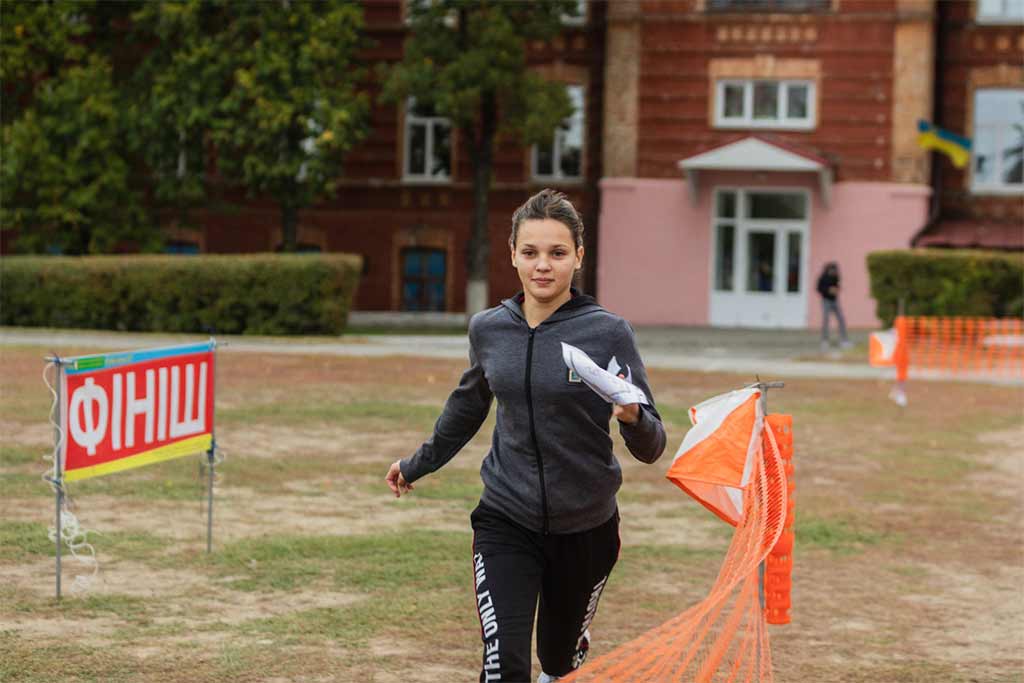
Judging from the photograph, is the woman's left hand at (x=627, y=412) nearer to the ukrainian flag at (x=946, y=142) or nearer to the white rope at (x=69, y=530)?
the white rope at (x=69, y=530)

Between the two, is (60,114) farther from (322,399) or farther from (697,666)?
(697,666)

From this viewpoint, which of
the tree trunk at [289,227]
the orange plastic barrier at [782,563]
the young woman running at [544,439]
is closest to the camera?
the young woman running at [544,439]

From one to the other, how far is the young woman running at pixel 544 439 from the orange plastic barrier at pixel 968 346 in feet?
60.7

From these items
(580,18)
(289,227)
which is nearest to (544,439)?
(289,227)

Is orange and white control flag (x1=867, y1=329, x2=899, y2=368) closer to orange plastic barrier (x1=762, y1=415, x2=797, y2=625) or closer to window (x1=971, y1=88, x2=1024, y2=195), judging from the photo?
orange plastic barrier (x1=762, y1=415, x2=797, y2=625)

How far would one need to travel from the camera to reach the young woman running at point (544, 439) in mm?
4758

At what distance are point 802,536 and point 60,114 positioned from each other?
25.4 m

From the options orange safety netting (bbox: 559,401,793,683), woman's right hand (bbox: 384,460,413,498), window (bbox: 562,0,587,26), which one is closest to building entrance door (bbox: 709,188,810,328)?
window (bbox: 562,0,587,26)

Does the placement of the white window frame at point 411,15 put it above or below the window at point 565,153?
above

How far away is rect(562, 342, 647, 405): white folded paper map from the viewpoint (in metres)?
4.39

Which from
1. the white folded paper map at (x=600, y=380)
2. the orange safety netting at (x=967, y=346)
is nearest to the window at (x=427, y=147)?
the orange safety netting at (x=967, y=346)

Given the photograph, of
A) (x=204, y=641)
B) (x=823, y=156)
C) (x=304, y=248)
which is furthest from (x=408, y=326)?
(x=204, y=641)

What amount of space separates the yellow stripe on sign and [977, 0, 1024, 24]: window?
1132 inches

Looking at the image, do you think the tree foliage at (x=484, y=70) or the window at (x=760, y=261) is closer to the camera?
the tree foliage at (x=484, y=70)
